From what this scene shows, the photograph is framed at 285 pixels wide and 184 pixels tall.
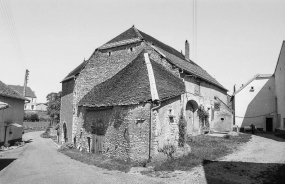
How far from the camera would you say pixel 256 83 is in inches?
1203

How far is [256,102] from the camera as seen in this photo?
30.3m

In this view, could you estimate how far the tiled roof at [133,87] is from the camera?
13289mm

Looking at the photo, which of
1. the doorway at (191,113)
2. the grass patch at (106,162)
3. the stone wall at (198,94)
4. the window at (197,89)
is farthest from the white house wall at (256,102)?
the grass patch at (106,162)

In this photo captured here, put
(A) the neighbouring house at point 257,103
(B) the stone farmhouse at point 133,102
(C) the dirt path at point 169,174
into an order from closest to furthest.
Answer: (C) the dirt path at point 169,174 → (B) the stone farmhouse at point 133,102 → (A) the neighbouring house at point 257,103

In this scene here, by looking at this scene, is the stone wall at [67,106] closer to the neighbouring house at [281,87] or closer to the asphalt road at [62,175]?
the asphalt road at [62,175]

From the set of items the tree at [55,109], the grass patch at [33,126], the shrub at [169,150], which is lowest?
the grass patch at [33,126]

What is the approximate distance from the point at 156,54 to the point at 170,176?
10202 millimetres

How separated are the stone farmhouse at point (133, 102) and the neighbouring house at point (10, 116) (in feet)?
18.1

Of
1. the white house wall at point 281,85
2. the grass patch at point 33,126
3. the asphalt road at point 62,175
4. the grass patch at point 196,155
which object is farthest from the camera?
the grass patch at point 33,126

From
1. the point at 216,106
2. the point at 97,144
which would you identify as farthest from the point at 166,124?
the point at 216,106

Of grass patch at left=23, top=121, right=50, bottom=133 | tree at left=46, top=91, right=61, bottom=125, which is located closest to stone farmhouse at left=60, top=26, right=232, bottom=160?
tree at left=46, top=91, right=61, bottom=125

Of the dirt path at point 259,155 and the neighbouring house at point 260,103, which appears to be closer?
the dirt path at point 259,155

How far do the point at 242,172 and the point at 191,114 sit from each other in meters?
10.5

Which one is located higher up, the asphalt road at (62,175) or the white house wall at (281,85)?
the white house wall at (281,85)
